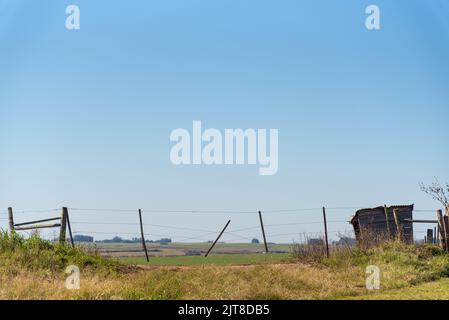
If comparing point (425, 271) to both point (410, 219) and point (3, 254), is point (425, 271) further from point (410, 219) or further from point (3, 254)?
point (3, 254)

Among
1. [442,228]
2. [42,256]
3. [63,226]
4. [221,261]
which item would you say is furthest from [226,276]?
[442,228]

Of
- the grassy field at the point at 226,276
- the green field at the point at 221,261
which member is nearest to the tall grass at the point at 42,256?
the grassy field at the point at 226,276

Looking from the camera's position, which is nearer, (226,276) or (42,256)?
(226,276)

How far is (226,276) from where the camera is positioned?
738 inches

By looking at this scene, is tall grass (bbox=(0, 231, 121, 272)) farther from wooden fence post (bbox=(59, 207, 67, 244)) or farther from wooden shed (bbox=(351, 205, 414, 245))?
wooden shed (bbox=(351, 205, 414, 245))

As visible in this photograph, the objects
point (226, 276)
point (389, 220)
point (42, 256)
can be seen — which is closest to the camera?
point (226, 276)

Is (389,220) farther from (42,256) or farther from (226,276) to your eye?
(42,256)

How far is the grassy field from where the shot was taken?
15.7 meters

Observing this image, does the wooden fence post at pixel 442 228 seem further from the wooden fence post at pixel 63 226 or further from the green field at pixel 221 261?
the wooden fence post at pixel 63 226

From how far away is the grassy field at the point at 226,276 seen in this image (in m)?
15.7
